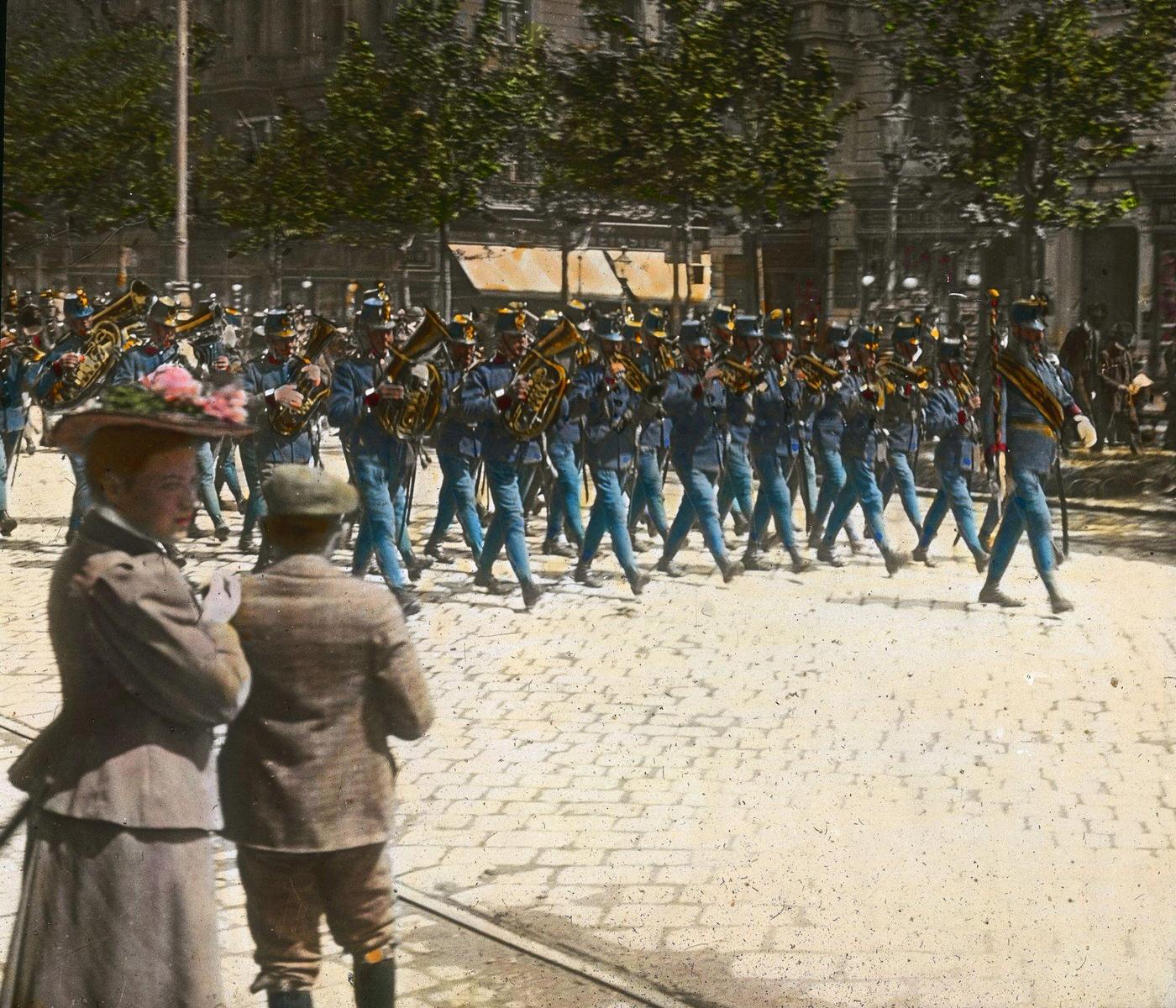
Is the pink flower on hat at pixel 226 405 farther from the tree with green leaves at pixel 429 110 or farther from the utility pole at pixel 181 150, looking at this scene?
the utility pole at pixel 181 150

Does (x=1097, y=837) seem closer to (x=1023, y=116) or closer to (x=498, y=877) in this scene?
(x=498, y=877)

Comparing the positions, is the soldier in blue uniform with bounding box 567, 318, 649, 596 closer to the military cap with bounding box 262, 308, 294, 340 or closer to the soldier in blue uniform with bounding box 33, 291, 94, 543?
the military cap with bounding box 262, 308, 294, 340

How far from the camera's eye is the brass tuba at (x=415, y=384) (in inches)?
262

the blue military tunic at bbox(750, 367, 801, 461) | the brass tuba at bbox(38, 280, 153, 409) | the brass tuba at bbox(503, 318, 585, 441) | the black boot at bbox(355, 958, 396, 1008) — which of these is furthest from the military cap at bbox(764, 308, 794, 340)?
the black boot at bbox(355, 958, 396, 1008)

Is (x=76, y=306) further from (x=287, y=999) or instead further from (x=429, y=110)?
(x=287, y=999)

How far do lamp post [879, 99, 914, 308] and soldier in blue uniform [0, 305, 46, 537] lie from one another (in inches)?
128

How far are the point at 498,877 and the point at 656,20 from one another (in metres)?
3.12

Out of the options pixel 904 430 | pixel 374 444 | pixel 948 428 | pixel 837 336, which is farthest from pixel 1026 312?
pixel 374 444

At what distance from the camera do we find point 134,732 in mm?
4469

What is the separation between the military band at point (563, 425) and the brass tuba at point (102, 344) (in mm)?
11

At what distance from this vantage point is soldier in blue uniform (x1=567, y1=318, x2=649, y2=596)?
24.3 ft

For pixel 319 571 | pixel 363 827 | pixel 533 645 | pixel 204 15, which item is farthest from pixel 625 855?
pixel 204 15

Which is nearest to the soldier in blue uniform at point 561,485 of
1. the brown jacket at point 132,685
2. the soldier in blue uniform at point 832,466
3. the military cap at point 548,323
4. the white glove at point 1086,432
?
the military cap at point 548,323

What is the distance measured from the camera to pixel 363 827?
495 centimetres
